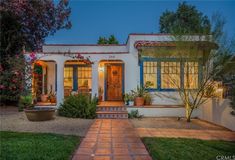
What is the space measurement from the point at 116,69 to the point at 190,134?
9357 millimetres

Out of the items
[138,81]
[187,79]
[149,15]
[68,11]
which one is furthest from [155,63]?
[149,15]

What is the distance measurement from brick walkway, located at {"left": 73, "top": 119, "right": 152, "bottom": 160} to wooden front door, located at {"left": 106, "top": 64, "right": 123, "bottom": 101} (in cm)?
801

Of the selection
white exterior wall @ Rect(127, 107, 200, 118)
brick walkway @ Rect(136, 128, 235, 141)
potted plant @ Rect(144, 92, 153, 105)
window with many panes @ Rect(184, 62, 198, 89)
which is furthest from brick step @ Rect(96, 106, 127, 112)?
brick walkway @ Rect(136, 128, 235, 141)

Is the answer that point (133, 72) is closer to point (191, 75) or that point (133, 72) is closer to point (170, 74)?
point (170, 74)

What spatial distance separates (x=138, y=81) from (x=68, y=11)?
8.39m

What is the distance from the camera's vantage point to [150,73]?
13891mm

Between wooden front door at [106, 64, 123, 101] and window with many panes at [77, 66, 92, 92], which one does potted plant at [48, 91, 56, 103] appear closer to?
window with many panes at [77, 66, 92, 92]

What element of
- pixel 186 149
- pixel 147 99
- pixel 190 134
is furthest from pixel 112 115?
pixel 186 149

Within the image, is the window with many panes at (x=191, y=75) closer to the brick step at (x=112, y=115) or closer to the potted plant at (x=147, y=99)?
the potted plant at (x=147, y=99)

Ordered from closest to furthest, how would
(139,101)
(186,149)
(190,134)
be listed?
(186,149) → (190,134) → (139,101)

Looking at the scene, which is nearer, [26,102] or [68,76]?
[26,102]

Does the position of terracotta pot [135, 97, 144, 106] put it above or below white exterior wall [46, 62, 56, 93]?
below

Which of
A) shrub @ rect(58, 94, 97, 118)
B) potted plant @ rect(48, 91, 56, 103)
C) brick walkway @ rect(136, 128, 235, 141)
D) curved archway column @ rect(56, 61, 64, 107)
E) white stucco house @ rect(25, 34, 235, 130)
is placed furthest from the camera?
potted plant @ rect(48, 91, 56, 103)

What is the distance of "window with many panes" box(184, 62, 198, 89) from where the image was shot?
1136 centimetres
